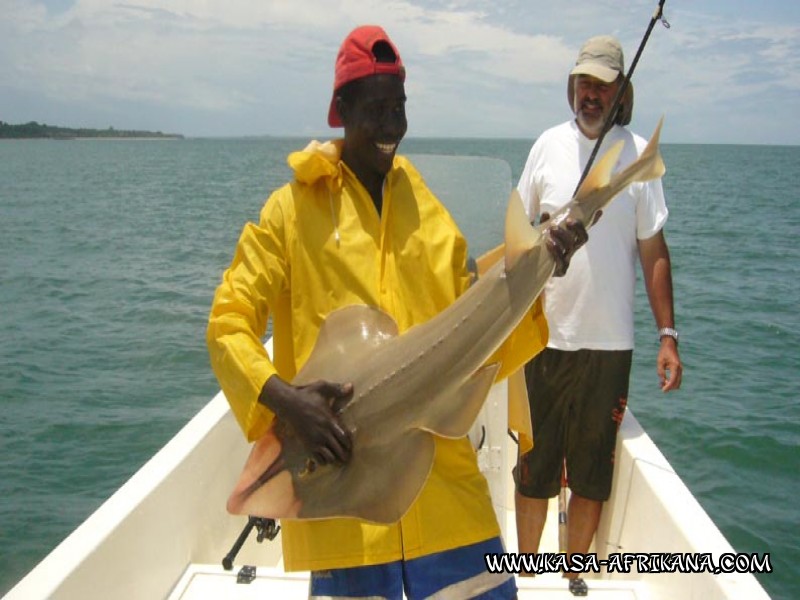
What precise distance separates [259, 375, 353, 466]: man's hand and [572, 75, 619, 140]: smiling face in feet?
8.86

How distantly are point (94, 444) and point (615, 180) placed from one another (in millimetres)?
8280

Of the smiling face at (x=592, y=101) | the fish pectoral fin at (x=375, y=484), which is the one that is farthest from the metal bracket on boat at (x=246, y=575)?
the smiling face at (x=592, y=101)

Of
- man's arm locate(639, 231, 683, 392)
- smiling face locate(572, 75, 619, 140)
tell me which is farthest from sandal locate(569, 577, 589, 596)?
smiling face locate(572, 75, 619, 140)

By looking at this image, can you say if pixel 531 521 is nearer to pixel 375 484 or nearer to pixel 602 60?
pixel 375 484

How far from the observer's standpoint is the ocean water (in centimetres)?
746

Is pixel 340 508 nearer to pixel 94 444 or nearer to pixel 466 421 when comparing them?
pixel 466 421

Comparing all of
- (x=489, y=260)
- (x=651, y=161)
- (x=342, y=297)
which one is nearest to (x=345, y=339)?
(x=342, y=297)

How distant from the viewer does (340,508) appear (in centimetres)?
232

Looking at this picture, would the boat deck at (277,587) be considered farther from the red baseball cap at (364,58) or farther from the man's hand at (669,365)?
the red baseball cap at (364,58)

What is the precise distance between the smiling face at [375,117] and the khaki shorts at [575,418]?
2063 mm

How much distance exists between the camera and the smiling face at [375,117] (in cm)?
256

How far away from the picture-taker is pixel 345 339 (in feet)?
8.24

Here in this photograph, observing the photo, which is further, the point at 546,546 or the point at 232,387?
the point at 546,546

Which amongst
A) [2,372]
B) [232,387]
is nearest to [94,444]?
[2,372]
